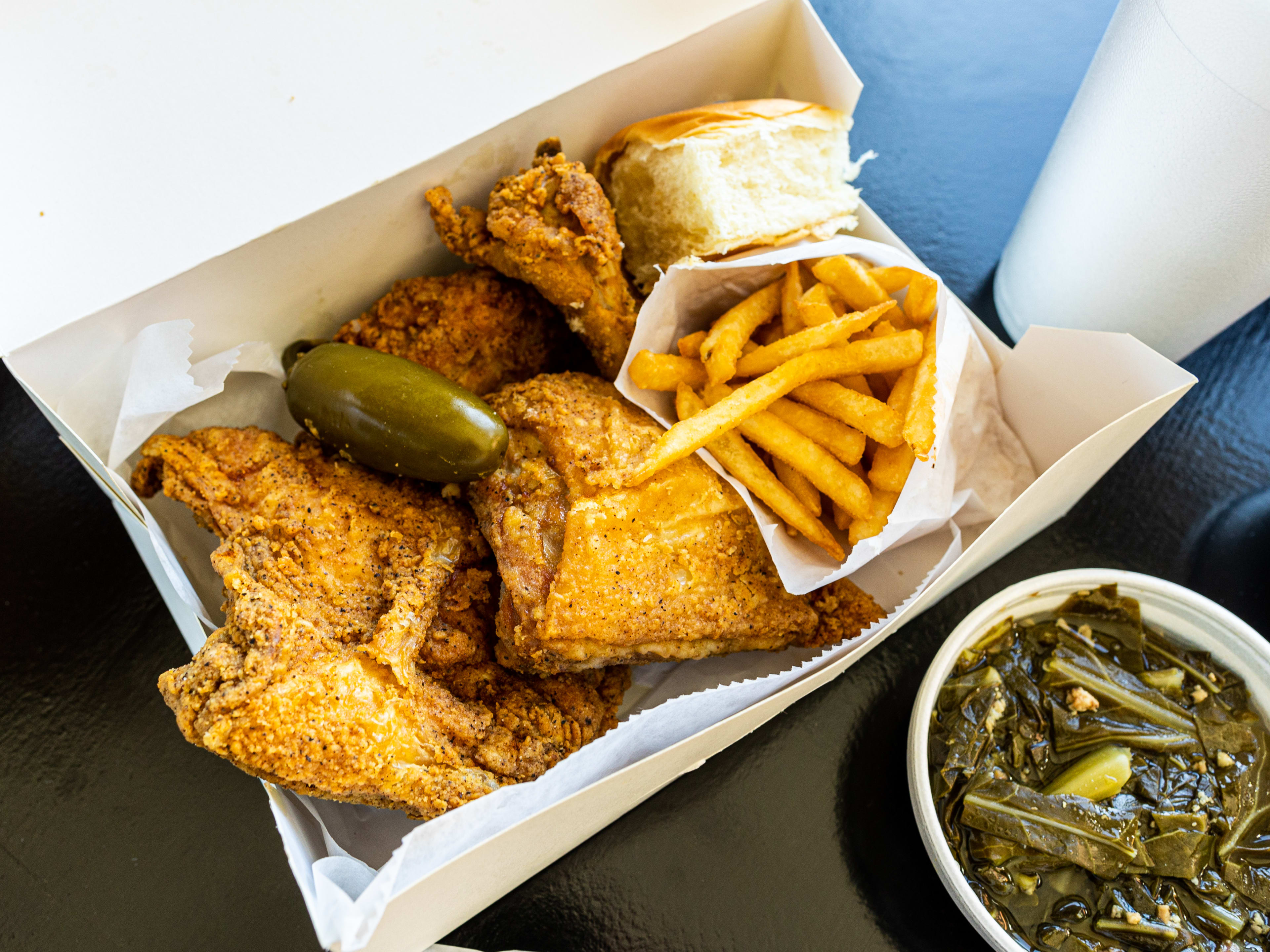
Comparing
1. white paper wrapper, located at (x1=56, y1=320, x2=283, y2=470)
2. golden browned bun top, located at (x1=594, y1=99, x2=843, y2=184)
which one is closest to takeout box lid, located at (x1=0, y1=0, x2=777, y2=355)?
white paper wrapper, located at (x1=56, y1=320, x2=283, y2=470)

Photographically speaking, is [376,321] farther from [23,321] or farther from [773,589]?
[773,589]

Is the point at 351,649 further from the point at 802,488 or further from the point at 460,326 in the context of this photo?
the point at 802,488

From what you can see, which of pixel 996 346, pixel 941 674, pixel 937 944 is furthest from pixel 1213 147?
pixel 937 944

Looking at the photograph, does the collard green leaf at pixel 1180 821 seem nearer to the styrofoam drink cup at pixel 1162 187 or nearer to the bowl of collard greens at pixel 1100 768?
the bowl of collard greens at pixel 1100 768

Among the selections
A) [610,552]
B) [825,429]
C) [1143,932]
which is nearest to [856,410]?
[825,429]

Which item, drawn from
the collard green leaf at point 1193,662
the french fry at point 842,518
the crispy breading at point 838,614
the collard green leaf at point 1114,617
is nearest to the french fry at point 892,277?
the french fry at point 842,518

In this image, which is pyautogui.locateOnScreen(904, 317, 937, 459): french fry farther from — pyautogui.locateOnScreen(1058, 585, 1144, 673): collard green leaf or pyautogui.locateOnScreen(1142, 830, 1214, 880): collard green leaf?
pyautogui.locateOnScreen(1142, 830, 1214, 880): collard green leaf

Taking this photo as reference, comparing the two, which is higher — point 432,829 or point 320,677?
point 320,677
